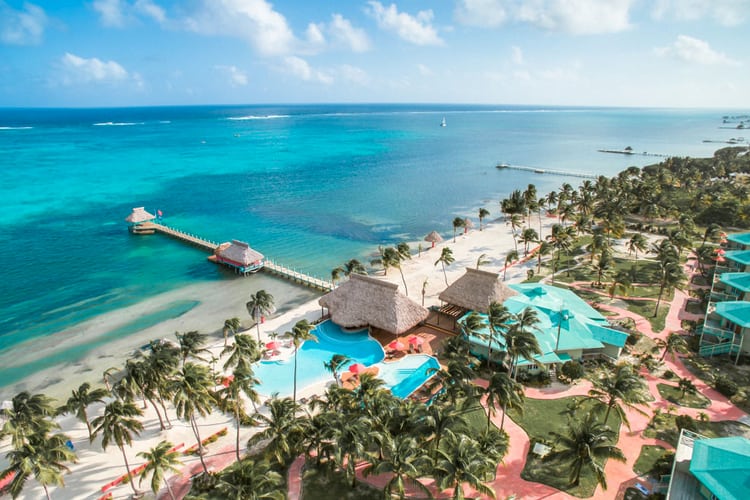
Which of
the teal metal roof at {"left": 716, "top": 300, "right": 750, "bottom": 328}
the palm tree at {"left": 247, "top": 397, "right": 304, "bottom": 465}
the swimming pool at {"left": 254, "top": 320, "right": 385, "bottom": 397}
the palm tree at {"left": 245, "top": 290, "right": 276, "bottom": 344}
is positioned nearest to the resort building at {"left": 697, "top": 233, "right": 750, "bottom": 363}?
the teal metal roof at {"left": 716, "top": 300, "right": 750, "bottom": 328}

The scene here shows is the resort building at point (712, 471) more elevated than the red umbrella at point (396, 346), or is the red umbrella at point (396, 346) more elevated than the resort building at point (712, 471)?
the resort building at point (712, 471)

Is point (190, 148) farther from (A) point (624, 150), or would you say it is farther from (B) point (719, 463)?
(B) point (719, 463)

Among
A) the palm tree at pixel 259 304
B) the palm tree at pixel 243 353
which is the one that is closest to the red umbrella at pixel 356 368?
the palm tree at pixel 243 353

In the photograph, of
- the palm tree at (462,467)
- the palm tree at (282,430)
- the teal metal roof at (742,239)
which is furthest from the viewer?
the teal metal roof at (742,239)

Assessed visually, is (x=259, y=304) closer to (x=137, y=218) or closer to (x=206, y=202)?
(x=137, y=218)

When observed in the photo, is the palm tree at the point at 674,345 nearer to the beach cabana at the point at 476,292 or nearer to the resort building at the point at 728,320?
the resort building at the point at 728,320

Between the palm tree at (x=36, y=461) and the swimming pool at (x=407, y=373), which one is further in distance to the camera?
the swimming pool at (x=407, y=373)

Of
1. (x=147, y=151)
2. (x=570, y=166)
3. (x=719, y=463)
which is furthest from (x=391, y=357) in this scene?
(x=147, y=151)
